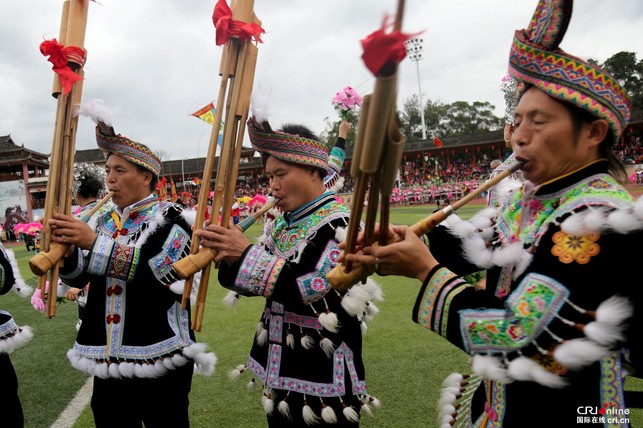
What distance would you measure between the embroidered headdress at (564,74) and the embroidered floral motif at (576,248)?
14.9 inches

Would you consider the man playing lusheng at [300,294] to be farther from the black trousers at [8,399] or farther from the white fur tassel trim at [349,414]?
the black trousers at [8,399]

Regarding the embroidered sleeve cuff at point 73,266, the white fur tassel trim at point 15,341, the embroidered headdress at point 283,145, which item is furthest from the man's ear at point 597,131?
the white fur tassel trim at point 15,341

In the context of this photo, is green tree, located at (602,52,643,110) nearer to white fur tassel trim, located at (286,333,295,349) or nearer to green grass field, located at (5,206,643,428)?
green grass field, located at (5,206,643,428)

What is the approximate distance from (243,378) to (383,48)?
4204 mm

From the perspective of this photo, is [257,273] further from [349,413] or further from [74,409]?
[74,409]

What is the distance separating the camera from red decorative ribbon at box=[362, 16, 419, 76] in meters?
0.88

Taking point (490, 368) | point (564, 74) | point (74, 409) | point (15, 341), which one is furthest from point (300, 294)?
point (74, 409)

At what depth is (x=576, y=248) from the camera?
3.76 ft

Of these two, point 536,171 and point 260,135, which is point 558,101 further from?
point 260,135

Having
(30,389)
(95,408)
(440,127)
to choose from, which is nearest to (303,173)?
(95,408)

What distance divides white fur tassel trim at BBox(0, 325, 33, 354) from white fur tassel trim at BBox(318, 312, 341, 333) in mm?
2049

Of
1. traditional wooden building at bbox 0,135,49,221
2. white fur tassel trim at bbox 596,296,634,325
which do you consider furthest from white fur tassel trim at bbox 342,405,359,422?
traditional wooden building at bbox 0,135,49,221

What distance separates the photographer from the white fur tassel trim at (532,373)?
1.14 meters

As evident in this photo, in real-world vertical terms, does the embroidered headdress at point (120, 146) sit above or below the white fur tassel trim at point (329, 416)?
above
